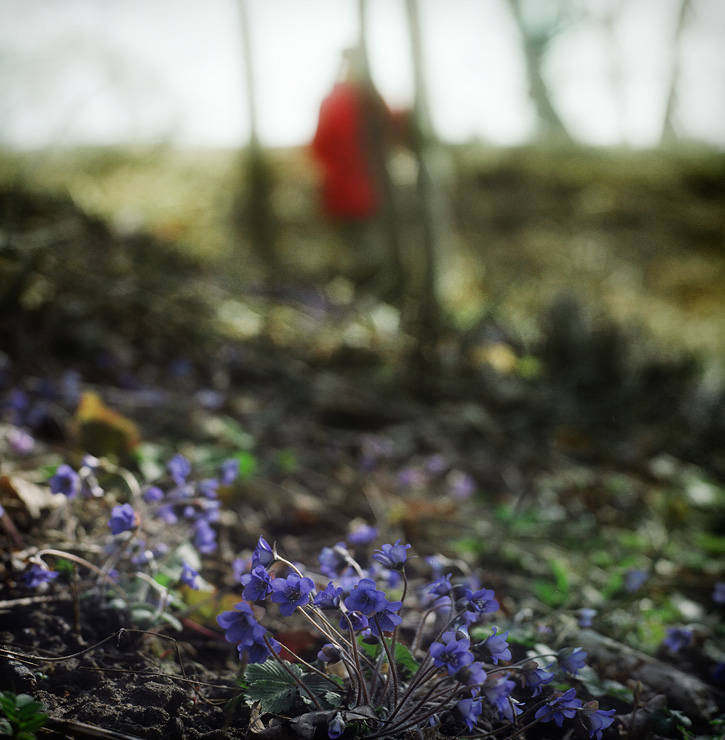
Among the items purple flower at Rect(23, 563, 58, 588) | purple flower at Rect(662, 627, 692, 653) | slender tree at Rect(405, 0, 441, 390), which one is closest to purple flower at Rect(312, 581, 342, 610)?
purple flower at Rect(23, 563, 58, 588)

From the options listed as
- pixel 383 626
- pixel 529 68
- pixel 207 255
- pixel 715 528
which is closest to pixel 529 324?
pixel 715 528

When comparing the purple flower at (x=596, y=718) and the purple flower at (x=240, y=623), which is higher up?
the purple flower at (x=240, y=623)

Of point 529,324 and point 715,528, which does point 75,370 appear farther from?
point 529,324

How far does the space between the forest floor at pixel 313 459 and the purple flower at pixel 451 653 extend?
0.84 ft

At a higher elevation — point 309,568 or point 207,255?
point 207,255

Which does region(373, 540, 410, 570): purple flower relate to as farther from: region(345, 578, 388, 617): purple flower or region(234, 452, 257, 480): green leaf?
region(234, 452, 257, 480): green leaf

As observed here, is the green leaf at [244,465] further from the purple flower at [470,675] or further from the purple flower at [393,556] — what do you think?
the purple flower at [470,675]

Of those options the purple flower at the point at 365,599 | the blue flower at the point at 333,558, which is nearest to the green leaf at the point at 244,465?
the blue flower at the point at 333,558

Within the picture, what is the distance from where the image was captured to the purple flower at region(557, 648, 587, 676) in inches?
40.3

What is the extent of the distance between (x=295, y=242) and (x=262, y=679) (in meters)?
6.85

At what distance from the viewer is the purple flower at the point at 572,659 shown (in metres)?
1.02

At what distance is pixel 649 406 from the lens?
3543 mm

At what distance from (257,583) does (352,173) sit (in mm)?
6231

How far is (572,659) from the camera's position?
1.02 meters
